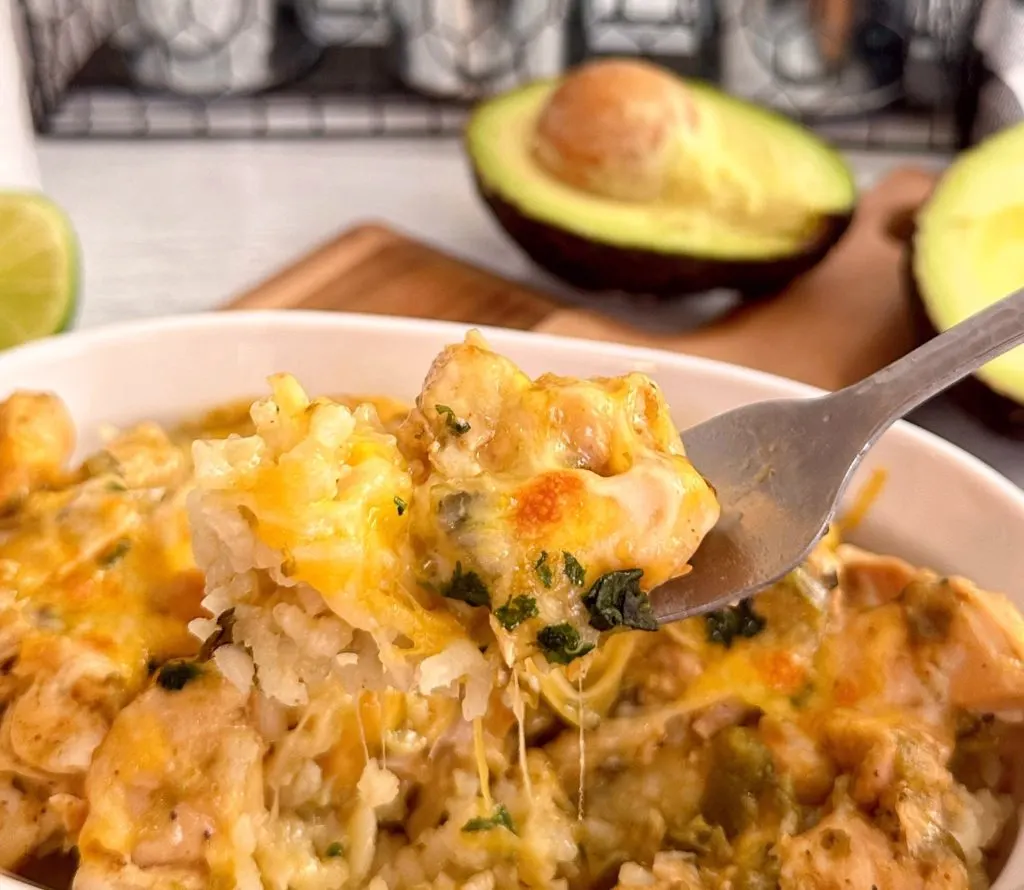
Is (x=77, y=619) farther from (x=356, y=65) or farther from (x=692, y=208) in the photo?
(x=356, y=65)

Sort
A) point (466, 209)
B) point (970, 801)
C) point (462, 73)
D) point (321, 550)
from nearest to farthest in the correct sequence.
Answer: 1. point (321, 550)
2. point (970, 801)
3. point (466, 209)
4. point (462, 73)

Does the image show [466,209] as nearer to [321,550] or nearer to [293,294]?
[293,294]

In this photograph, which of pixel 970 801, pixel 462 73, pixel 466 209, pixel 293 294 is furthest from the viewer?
pixel 462 73

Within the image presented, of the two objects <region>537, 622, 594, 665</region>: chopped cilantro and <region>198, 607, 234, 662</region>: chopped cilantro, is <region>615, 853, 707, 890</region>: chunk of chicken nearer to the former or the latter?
<region>537, 622, 594, 665</region>: chopped cilantro

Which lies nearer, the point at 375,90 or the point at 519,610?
the point at 519,610

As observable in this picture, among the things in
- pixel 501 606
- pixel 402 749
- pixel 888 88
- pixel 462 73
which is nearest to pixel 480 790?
pixel 402 749

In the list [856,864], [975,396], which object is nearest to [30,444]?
[856,864]

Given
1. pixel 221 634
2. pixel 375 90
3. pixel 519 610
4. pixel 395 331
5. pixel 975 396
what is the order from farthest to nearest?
1. pixel 375 90
2. pixel 975 396
3. pixel 395 331
4. pixel 221 634
5. pixel 519 610

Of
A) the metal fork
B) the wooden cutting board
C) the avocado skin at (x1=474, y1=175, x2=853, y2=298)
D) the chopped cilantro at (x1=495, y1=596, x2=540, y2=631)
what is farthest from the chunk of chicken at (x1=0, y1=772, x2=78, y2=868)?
the avocado skin at (x1=474, y1=175, x2=853, y2=298)
